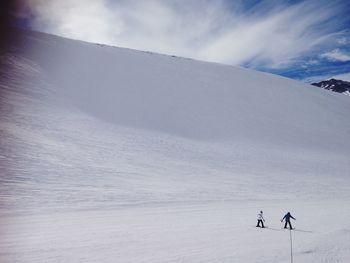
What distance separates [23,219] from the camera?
14023 millimetres

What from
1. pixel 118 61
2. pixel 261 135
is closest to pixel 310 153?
pixel 261 135

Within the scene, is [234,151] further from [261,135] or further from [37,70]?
[37,70]

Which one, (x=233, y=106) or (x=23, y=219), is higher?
(x=233, y=106)

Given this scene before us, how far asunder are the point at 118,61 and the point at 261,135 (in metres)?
26.9

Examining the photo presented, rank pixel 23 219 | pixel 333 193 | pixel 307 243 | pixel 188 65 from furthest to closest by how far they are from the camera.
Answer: pixel 188 65 < pixel 333 193 < pixel 23 219 < pixel 307 243

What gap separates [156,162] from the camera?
27.4 m

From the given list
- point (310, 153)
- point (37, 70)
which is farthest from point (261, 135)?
point (37, 70)

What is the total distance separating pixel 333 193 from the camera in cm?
2666

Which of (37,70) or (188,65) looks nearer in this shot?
(37,70)

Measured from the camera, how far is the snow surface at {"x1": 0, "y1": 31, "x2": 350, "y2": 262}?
11.8m

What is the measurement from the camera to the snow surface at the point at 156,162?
1179 centimetres

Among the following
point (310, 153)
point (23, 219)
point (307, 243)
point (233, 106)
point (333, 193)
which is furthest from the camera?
point (233, 106)

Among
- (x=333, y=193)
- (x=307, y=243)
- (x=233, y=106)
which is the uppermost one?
(x=233, y=106)

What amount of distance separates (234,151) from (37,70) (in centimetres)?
2691
